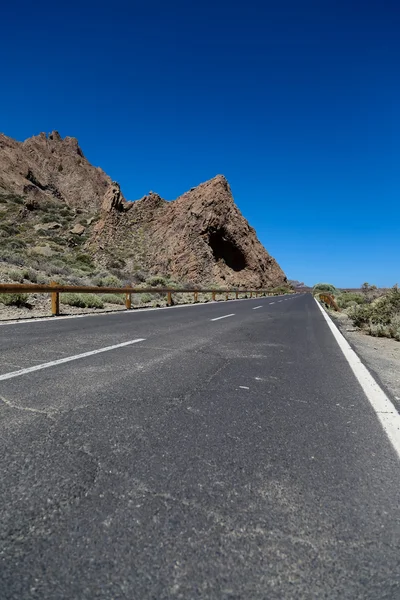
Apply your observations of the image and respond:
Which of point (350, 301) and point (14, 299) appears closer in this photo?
point (14, 299)

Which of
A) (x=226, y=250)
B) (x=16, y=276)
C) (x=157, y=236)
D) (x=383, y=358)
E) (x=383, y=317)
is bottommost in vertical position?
(x=383, y=358)

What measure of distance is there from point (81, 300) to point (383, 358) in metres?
12.3

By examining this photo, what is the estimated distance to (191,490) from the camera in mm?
2215

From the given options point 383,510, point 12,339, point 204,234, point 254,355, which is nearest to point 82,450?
point 383,510

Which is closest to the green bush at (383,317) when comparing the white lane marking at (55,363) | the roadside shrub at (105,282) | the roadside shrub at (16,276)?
the white lane marking at (55,363)

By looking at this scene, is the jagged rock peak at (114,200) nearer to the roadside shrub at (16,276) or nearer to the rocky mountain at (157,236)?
the rocky mountain at (157,236)

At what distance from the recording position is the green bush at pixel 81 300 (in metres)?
15.7

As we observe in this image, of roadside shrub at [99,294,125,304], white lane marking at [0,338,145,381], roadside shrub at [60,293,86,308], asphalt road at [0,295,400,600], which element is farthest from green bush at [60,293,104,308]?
asphalt road at [0,295,400,600]

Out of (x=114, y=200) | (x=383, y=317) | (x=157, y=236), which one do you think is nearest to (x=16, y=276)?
(x=383, y=317)

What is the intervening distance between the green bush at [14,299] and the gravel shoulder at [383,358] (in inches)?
441

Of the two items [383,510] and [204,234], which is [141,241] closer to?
[204,234]

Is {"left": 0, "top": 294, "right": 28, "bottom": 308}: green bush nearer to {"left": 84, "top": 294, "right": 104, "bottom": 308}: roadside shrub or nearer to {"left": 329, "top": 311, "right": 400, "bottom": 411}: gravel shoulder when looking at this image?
{"left": 84, "top": 294, "right": 104, "bottom": 308}: roadside shrub

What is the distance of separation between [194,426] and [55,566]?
1.72 m

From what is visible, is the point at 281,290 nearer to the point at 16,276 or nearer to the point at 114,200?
the point at 114,200
